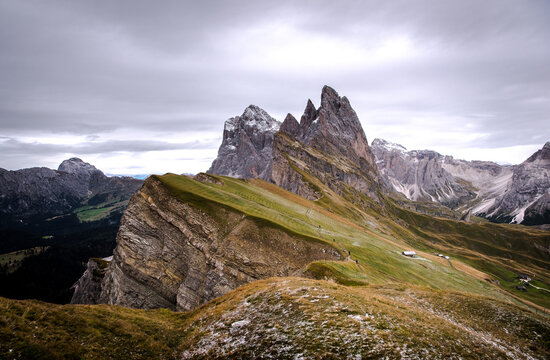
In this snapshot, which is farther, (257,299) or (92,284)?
(92,284)

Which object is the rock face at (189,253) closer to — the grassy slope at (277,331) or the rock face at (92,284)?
the rock face at (92,284)

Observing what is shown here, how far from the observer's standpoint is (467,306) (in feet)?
76.0

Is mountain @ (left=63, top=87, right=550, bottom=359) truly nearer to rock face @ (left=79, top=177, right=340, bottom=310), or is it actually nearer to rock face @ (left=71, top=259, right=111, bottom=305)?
rock face @ (left=79, top=177, right=340, bottom=310)

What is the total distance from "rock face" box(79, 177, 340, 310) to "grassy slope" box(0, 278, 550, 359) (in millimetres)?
24253

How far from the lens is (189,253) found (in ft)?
168

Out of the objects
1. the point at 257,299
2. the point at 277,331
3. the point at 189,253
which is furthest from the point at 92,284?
the point at 277,331

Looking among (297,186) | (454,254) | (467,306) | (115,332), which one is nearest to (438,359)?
(467,306)

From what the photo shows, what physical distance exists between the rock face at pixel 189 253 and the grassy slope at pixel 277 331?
2425cm

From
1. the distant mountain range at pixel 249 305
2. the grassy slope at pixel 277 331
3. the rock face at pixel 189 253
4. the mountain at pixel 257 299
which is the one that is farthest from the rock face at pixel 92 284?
the grassy slope at pixel 277 331

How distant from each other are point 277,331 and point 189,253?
4117cm

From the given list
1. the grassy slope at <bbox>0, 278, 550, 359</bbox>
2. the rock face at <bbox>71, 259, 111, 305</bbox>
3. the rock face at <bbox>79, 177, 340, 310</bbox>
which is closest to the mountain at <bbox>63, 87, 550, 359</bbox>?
the grassy slope at <bbox>0, 278, 550, 359</bbox>

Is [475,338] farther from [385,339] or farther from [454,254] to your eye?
[454,254]

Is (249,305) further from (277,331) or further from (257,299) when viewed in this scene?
(277,331)

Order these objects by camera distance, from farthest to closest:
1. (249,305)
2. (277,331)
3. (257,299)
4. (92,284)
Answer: (92,284) → (257,299) → (249,305) → (277,331)
